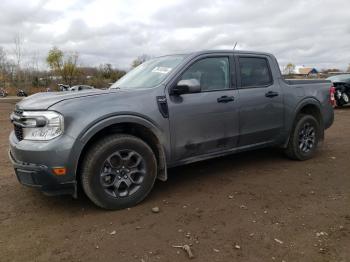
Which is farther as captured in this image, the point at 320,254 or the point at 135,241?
the point at 135,241

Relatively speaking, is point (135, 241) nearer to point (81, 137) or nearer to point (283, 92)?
point (81, 137)

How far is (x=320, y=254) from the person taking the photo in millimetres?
3008

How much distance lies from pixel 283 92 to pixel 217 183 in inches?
72.7

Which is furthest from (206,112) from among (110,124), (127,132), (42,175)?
(42,175)

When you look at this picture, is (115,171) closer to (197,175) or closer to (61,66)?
(197,175)

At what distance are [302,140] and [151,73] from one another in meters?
2.90

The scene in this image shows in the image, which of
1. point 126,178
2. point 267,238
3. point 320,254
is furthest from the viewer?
point 126,178

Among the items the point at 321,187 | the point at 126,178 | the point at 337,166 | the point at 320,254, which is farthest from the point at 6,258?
the point at 337,166

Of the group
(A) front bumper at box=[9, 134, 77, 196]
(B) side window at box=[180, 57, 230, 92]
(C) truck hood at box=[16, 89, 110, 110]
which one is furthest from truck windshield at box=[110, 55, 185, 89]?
(A) front bumper at box=[9, 134, 77, 196]

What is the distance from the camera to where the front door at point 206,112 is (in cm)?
432

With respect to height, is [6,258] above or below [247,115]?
below

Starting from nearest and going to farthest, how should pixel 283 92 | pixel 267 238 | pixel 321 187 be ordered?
pixel 267 238 < pixel 321 187 < pixel 283 92

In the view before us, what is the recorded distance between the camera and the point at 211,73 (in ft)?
15.8

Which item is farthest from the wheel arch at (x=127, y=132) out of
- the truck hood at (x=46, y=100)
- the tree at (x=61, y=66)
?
the tree at (x=61, y=66)
